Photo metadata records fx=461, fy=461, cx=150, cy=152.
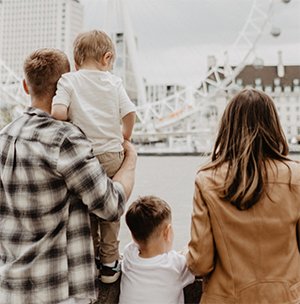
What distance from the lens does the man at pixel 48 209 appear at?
70cm

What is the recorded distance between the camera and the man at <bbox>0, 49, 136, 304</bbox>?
27.6 inches

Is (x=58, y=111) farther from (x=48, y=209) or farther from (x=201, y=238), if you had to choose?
(x=201, y=238)

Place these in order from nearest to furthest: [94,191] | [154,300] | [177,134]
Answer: [94,191]
[154,300]
[177,134]

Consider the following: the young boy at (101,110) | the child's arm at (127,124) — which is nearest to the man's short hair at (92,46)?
the young boy at (101,110)

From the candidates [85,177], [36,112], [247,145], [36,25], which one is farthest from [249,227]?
[36,25]

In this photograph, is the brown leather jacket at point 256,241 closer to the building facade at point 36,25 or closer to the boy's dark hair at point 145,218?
the boy's dark hair at point 145,218

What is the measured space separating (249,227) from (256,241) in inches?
1.0

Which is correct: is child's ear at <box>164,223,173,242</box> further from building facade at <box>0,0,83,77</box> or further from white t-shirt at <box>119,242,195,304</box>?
building facade at <box>0,0,83,77</box>

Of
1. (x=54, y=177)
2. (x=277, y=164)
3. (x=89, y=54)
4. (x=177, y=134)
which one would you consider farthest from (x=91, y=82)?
(x=177, y=134)

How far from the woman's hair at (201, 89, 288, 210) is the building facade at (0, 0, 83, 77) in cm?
1368

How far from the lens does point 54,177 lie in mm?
706

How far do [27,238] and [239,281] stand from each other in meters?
0.34

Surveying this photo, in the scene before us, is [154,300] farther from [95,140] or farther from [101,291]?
[95,140]

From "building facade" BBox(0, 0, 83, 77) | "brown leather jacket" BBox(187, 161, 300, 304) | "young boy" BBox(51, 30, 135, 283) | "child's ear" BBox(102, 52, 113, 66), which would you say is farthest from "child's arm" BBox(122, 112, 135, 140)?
"building facade" BBox(0, 0, 83, 77)
